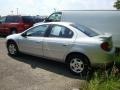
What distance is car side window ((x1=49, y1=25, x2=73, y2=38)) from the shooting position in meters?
8.02

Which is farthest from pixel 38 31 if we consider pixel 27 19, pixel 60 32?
pixel 27 19

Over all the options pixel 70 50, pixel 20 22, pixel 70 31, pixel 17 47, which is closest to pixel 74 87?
pixel 70 50

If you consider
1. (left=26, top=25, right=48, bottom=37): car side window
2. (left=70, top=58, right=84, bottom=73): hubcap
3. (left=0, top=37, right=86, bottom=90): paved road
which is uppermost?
(left=26, top=25, right=48, bottom=37): car side window

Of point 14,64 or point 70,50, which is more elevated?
point 70,50

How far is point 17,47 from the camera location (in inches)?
386

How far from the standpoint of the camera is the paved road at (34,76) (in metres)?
6.73

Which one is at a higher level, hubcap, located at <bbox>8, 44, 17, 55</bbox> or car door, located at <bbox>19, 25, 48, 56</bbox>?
car door, located at <bbox>19, 25, 48, 56</bbox>

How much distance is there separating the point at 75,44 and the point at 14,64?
2592mm

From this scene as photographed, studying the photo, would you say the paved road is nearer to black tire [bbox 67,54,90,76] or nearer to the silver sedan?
black tire [bbox 67,54,90,76]

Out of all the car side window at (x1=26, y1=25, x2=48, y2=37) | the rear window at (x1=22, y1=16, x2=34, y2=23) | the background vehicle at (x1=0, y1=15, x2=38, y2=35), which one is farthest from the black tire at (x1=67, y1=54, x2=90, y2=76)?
the rear window at (x1=22, y1=16, x2=34, y2=23)

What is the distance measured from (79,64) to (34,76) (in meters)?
1.43

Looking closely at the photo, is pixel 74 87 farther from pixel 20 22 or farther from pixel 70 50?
pixel 20 22

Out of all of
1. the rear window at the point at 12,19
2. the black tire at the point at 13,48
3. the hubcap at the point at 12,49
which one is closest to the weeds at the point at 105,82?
the black tire at the point at 13,48

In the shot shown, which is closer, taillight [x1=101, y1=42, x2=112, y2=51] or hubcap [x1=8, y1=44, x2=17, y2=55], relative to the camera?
taillight [x1=101, y1=42, x2=112, y2=51]
